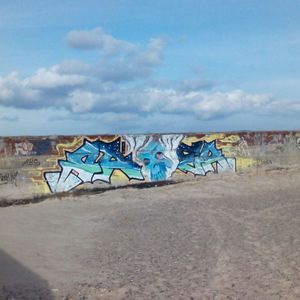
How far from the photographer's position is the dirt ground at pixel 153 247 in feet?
27.1

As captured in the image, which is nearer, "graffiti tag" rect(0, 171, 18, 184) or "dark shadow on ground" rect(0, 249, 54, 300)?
"dark shadow on ground" rect(0, 249, 54, 300)

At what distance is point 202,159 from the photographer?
2161 cm

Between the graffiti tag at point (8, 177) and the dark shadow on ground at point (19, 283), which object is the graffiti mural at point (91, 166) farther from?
the dark shadow on ground at point (19, 283)

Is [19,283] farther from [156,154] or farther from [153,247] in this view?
[156,154]

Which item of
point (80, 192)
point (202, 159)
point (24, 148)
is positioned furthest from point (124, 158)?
point (24, 148)

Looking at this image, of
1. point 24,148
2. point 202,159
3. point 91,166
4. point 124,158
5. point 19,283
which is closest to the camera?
point 19,283

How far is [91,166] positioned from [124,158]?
135 cm

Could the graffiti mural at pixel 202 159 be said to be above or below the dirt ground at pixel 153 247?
above

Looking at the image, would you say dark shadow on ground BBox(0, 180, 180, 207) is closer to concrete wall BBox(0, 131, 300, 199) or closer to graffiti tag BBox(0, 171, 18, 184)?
concrete wall BBox(0, 131, 300, 199)

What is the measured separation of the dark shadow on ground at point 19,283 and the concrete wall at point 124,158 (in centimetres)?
802

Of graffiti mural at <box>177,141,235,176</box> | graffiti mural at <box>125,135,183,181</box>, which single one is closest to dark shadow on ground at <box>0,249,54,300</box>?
graffiti mural at <box>125,135,183,181</box>

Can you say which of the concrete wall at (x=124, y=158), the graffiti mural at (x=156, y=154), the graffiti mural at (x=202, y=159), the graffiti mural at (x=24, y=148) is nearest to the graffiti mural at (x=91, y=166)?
the concrete wall at (x=124, y=158)

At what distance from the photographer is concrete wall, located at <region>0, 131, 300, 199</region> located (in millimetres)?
17438

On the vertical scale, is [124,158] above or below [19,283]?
above
